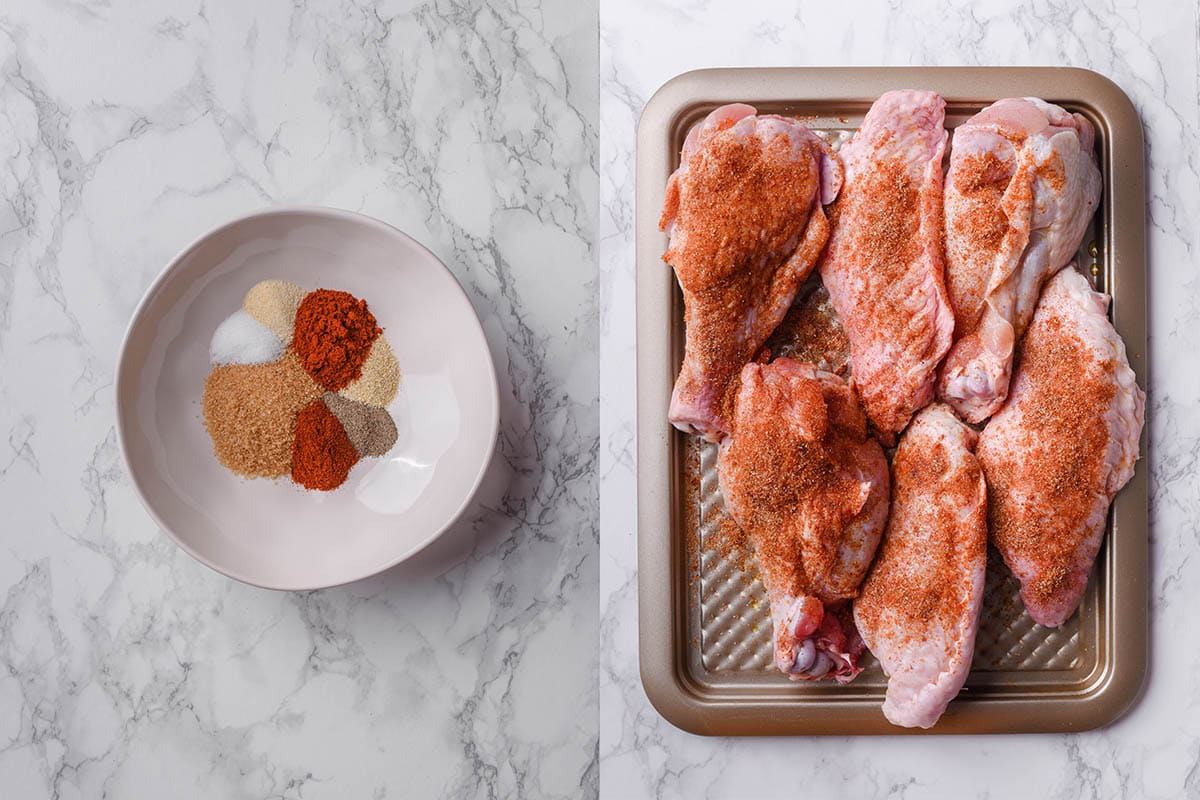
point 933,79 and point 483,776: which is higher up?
point 933,79

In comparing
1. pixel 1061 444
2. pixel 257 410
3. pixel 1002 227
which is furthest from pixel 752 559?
pixel 257 410

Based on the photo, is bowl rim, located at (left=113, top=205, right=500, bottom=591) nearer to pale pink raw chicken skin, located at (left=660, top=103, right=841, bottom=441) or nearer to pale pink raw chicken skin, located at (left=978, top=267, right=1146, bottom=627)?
pale pink raw chicken skin, located at (left=660, top=103, right=841, bottom=441)

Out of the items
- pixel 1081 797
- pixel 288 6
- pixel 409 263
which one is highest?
pixel 288 6

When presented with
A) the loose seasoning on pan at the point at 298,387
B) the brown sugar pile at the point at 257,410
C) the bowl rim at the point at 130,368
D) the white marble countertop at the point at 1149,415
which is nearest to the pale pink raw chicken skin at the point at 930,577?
the white marble countertop at the point at 1149,415

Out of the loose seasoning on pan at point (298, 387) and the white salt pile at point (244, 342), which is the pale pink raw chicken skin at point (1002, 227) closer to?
the loose seasoning on pan at point (298, 387)

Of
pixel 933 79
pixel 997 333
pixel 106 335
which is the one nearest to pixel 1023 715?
pixel 997 333

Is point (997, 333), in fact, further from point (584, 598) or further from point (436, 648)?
point (436, 648)

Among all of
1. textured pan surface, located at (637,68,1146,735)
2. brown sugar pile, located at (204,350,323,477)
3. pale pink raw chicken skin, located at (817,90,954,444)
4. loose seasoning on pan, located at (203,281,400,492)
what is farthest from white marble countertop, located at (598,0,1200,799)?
brown sugar pile, located at (204,350,323,477)
